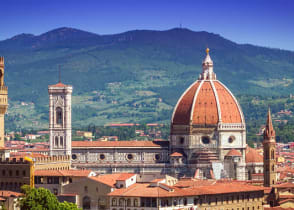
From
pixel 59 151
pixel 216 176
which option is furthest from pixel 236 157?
pixel 59 151

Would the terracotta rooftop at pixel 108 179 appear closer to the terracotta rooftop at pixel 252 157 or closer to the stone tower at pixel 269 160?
the stone tower at pixel 269 160

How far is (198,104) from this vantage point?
4892 inches

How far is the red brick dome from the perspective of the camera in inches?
4860

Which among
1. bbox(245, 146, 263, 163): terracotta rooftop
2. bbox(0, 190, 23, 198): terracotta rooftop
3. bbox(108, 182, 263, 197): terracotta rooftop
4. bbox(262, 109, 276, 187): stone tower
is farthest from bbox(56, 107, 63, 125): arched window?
bbox(0, 190, 23, 198): terracotta rooftop

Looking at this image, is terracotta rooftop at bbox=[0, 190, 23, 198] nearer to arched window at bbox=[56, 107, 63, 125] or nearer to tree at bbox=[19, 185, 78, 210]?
tree at bbox=[19, 185, 78, 210]

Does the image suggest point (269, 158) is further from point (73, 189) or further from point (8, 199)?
point (8, 199)

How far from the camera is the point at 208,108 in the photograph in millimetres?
Answer: 123812

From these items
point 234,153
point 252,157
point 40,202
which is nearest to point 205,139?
point 234,153

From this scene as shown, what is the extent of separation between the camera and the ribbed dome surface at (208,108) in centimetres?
12344

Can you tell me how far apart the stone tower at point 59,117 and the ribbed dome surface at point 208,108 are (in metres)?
12.6

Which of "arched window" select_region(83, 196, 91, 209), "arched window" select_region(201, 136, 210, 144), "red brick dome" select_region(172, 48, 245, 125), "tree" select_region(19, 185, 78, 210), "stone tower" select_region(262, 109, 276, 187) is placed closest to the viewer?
"tree" select_region(19, 185, 78, 210)

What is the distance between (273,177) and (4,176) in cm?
3076

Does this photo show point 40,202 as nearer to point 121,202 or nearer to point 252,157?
point 121,202

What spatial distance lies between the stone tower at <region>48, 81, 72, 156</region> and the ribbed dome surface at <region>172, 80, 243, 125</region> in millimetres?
12622
